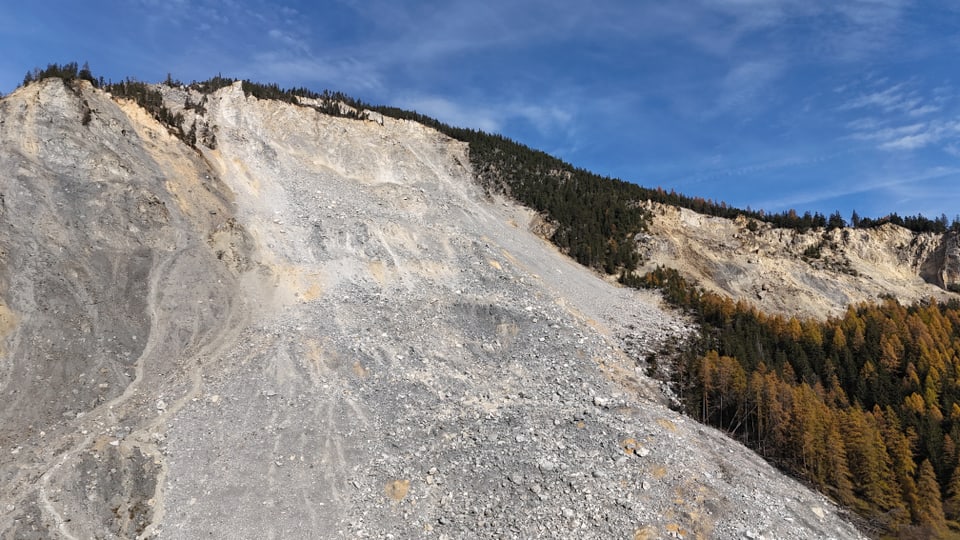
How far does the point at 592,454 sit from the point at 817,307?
44674 mm

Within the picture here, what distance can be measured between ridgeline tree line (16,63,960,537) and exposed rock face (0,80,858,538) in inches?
166

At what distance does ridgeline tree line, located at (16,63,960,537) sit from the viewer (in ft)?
105

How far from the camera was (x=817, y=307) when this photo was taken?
57656 millimetres

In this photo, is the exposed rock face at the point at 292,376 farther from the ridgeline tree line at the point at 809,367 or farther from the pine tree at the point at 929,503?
the pine tree at the point at 929,503

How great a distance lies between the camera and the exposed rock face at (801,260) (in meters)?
59.3

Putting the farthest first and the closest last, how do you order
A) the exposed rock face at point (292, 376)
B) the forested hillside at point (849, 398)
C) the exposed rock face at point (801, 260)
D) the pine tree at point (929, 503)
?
the exposed rock face at point (801, 260), the forested hillside at point (849, 398), the pine tree at point (929, 503), the exposed rock face at point (292, 376)

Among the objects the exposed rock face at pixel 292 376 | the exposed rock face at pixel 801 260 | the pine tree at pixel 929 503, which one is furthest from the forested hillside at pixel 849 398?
the exposed rock face at pixel 801 260

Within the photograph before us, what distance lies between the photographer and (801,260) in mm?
63594

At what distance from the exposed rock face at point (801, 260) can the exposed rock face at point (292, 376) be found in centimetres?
1645

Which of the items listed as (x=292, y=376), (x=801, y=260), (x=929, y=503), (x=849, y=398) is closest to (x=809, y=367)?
(x=849, y=398)

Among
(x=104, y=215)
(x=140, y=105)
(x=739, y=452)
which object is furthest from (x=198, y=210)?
(x=739, y=452)

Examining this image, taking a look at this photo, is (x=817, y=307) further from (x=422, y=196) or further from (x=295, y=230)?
(x=295, y=230)

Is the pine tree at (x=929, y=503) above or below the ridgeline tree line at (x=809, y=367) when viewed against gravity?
below

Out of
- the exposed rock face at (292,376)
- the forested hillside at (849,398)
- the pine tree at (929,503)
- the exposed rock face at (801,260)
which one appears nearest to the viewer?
the exposed rock face at (292,376)
